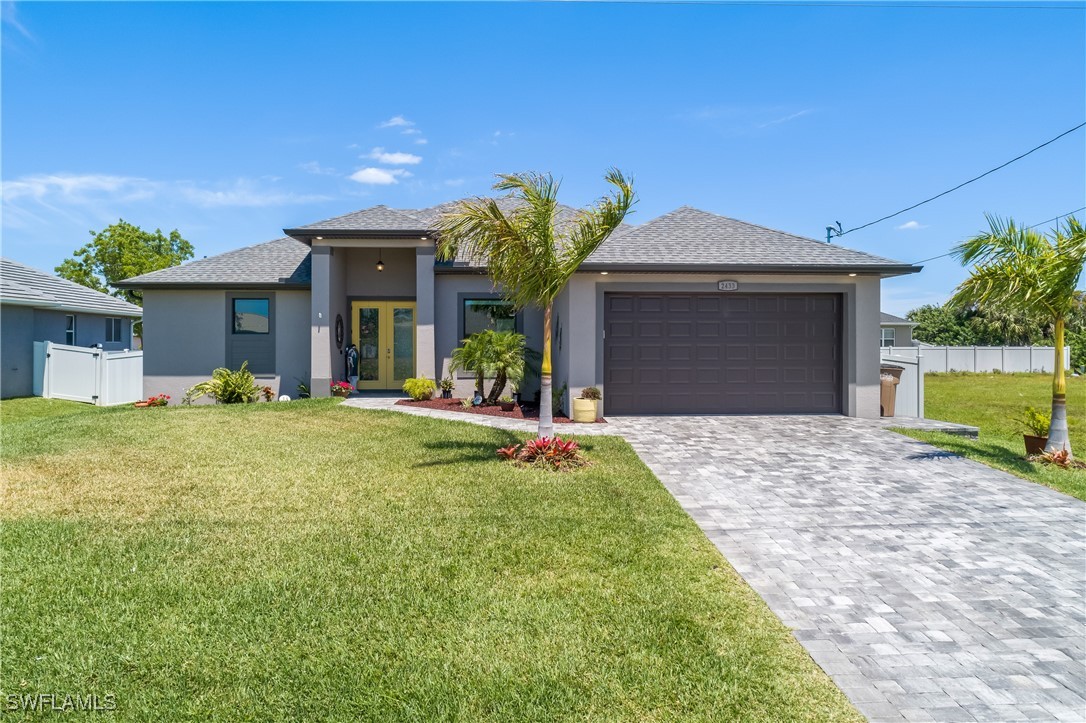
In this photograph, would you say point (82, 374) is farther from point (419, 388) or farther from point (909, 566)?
point (909, 566)

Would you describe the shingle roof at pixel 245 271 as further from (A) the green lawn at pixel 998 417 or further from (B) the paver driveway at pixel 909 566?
(A) the green lawn at pixel 998 417

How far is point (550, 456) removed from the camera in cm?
736

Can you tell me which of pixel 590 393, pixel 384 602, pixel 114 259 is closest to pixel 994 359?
pixel 590 393

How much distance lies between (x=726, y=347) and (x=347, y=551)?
9591 mm

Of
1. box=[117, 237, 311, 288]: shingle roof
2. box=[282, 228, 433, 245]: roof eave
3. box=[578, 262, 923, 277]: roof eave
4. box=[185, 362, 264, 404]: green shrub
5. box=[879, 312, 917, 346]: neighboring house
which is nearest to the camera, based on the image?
box=[578, 262, 923, 277]: roof eave

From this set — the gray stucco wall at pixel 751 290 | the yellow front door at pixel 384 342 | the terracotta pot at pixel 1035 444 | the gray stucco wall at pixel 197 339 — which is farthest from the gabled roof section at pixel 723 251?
the gray stucco wall at pixel 197 339

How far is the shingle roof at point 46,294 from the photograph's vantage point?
54.3 ft

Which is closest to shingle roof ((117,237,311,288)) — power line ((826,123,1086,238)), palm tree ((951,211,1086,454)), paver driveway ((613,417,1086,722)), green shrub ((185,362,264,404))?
green shrub ((185,362,264,404))

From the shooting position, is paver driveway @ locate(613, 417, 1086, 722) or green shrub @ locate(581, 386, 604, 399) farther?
green shrub @ locate(581, 386, 604, 399)

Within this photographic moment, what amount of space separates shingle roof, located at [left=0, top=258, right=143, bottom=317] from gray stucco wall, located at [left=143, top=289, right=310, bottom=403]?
5018 millimetres

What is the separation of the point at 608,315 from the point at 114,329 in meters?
21.6

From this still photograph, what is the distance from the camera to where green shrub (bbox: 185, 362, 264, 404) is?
13875 millimetres

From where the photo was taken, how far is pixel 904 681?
290 cm

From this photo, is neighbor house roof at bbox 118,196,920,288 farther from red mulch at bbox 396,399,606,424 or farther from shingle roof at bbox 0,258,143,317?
shingle roof at bbox 0,258,143,317
